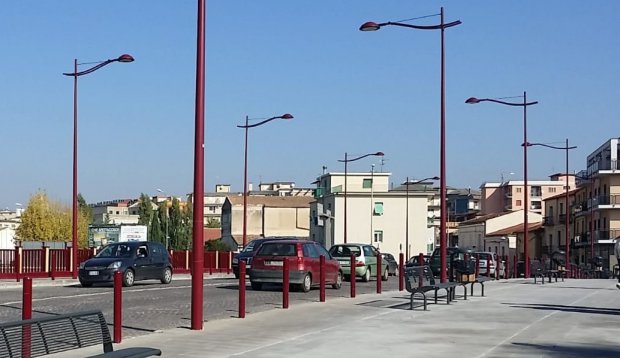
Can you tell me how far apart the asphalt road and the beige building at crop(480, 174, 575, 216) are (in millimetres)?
113133

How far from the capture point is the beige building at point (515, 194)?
139m

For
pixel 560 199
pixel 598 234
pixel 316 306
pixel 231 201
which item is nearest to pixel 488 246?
pixel 560 199

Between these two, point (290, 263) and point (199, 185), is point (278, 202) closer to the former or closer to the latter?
point (290, 263)

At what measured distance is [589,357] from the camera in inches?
485

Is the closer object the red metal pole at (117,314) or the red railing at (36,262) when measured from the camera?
the red metal pole at (117,314)

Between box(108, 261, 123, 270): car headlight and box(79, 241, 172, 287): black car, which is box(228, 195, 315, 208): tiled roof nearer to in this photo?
box(79, 241, 172, 287): black car

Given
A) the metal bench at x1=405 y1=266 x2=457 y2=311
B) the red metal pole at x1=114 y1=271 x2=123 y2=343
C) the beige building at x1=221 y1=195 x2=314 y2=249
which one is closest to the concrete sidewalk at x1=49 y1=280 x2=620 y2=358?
the red metal pole at x1=114 y1=271 x2=123 y2=343

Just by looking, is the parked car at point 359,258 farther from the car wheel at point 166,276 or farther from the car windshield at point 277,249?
the car windshield at point 277,249

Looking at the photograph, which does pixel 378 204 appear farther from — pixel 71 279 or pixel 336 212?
pixel 71 279

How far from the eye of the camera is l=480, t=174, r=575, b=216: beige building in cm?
13875

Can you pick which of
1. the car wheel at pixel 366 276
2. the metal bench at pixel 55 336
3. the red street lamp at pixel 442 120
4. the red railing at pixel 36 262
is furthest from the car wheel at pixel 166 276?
the metal bench at pixel 55 336

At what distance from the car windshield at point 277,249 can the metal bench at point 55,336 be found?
56.5 ft

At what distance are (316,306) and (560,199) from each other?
87420mm

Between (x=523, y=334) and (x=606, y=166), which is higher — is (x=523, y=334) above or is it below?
below
